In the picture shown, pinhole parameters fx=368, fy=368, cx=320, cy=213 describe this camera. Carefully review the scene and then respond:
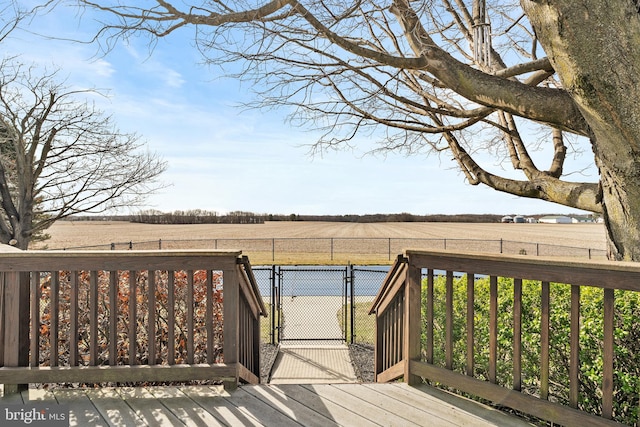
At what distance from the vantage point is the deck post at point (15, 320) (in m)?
2.45

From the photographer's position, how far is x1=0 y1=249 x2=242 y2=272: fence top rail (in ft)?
7.93

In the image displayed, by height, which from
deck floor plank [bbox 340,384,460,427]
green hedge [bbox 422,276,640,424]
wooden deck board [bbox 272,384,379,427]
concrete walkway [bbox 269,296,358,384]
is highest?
green hedge [bbox 422,276,640,424]

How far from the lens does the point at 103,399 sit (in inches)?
96.3

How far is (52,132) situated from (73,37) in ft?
18.7

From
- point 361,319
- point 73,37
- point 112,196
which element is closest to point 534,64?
point 73,37

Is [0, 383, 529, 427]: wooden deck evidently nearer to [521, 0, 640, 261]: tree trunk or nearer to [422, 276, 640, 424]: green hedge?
[422, 276, 640, 424]: green hedge

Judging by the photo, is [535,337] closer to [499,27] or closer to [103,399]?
[103,399]

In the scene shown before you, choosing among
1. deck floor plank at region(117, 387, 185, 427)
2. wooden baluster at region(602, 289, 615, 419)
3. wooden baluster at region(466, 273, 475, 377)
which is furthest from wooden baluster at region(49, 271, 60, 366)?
wooden baluster at region(602, 289, 615, 419)

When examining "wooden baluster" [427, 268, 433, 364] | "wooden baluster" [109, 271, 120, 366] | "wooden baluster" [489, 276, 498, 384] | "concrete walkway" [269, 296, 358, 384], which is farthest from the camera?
"concrete walkway" [269, 296, 358, 384]

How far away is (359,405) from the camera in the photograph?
238 centimetres

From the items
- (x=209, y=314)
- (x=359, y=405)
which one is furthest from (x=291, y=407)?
(x=209, y=314)

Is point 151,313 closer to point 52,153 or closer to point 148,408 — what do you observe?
point 148,408

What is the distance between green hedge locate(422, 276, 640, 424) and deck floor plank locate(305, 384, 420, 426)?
3.57 ft

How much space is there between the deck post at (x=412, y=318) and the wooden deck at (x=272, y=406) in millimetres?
117
